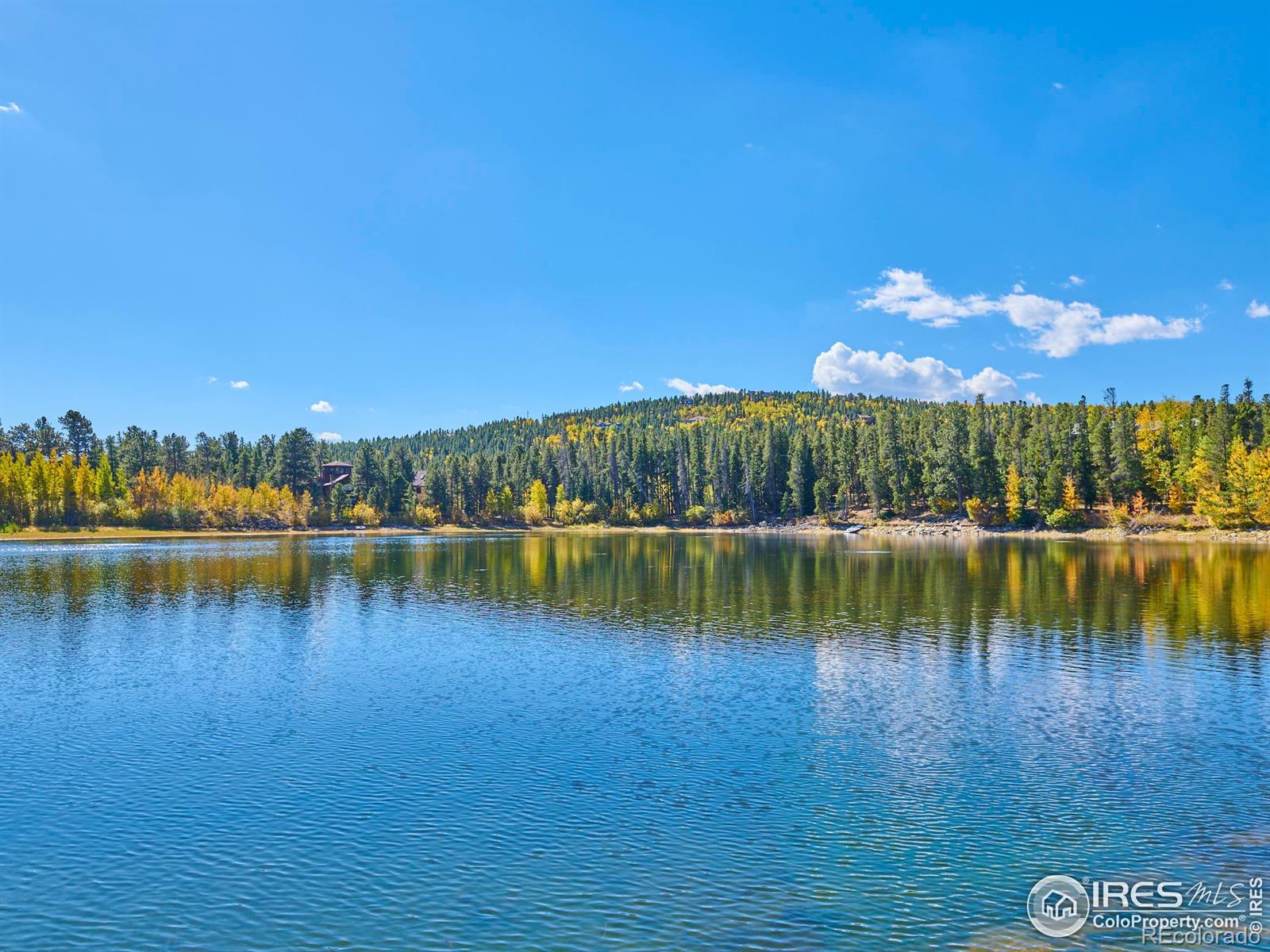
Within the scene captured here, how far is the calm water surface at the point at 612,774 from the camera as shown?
608 inches

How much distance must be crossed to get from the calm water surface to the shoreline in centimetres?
8750

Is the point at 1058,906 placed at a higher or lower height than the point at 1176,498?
lower

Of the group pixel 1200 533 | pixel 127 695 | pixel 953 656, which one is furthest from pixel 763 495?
pixel 127 695

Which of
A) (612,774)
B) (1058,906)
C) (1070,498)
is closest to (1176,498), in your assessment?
(1070,498)

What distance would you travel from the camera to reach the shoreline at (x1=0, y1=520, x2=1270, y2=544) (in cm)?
12494

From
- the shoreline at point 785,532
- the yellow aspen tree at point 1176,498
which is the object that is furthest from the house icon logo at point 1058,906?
the yellow aspen tree at point 1176,498

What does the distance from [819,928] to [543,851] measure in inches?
245

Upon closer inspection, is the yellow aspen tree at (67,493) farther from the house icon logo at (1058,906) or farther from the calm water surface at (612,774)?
the house icon logo at (1058,906)

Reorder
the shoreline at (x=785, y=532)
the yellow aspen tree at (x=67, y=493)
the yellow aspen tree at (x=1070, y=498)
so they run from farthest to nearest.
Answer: the yellow aspen tree at (x=67, y=493), the yellow aspen tree at (x=1070, y=498), the shoreline at (x=785, y=532)

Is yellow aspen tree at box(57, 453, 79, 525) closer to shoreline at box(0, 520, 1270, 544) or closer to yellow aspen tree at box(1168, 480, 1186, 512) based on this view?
shoreline at box(0, 520, 1270, 544)

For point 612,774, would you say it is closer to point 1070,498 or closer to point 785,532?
point 1070,498

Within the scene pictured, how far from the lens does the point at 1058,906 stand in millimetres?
15492

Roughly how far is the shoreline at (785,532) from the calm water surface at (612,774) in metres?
87.5

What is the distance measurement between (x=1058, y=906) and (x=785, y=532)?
166490 mm
